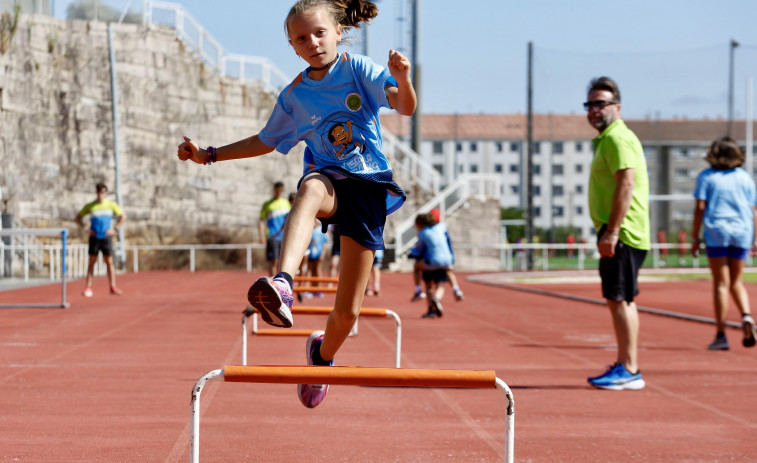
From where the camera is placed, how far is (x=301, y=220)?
4.14 m

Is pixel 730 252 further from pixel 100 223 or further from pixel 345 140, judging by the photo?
pixel 100 223

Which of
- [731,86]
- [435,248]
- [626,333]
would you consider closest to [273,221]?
[435,248]

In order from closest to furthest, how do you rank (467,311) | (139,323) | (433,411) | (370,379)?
1. (370,379)
2. (433,411)
3. (139,323)
4. (467,311)

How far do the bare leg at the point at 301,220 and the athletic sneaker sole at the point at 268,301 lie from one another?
0.72 feet

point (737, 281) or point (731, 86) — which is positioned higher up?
point (731, 86)

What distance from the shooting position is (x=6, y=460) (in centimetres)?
450

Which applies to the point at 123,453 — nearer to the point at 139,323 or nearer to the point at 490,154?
the point at 139,323

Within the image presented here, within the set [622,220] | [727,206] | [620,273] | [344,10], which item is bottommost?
[620,273]

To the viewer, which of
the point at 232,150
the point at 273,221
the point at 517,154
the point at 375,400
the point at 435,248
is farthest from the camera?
the point at 517,154

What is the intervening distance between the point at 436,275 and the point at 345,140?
9.64 metres

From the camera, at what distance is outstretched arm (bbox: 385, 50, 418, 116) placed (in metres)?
4.06

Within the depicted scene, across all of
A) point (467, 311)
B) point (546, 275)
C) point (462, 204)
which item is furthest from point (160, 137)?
point (467, 311)

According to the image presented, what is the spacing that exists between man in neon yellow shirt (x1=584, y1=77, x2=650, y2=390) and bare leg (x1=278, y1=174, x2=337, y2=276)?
328 centimetres

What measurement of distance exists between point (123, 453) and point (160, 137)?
114 feet
